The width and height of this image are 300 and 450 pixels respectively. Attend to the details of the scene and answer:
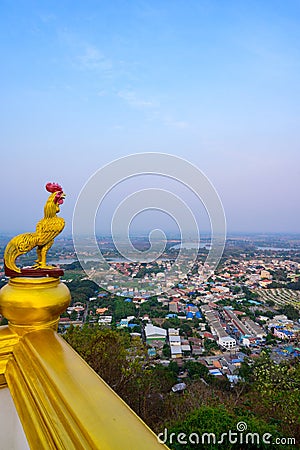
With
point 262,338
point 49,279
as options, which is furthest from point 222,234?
point 262,338

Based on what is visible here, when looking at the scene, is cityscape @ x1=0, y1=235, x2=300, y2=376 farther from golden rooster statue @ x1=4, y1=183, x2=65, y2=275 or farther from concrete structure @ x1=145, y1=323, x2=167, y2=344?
golden rooster statue @ x1=4, y1=183, x2=65, y2=275

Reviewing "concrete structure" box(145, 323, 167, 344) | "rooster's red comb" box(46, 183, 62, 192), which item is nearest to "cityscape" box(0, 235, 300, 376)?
"concrete structure" box(145, 323, 167, 344)

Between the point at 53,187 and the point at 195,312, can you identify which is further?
the point at 195,312

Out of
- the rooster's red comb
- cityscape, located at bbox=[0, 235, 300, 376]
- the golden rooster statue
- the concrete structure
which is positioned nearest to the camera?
the golden rooster statue

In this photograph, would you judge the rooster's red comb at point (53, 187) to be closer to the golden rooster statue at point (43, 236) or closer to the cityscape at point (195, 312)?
the golden rooster statue at point (43, 236)

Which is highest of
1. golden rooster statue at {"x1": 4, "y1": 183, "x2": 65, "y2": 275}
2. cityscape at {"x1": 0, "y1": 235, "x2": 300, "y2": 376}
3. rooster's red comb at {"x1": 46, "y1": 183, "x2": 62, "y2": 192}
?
rooster's red comb at {"x1": 46, "y1": 183, "x2": 62, "y2": 192}

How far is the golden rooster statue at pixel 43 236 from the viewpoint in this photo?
1193 millimetres

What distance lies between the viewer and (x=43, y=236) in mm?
1260

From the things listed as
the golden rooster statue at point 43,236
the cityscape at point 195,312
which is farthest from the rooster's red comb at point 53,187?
the cityscape at point 195,312

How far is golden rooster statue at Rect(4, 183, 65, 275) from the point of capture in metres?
1.19

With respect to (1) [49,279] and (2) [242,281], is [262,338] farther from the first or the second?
(1) [49,279]

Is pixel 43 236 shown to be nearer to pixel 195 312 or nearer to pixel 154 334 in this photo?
pixel 154 334

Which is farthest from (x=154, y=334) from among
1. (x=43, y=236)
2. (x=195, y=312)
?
(x=43, y=236)

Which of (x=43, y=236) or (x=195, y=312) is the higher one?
(x=43, y=236)
